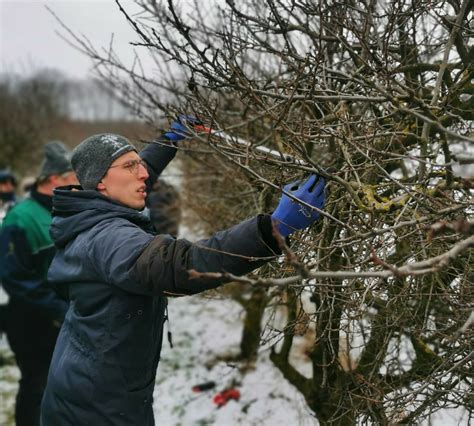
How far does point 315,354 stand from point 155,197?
437 centimetres

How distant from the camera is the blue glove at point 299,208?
1.86 metres

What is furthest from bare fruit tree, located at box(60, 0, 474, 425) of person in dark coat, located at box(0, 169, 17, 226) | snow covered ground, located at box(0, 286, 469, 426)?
person in dark coat, located at box(0, 169, 17, 226)

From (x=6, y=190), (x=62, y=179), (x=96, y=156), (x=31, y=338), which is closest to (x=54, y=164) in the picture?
(x=62, y=179)

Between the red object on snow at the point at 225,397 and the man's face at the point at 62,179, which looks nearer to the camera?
the man's face at the point at 62,179

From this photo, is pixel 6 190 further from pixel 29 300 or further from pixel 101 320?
pixel 101 320

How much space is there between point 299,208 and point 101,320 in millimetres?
980

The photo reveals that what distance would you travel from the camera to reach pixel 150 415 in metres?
2.52

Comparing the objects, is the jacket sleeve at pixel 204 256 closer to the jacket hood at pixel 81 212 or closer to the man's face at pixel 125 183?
the jacket hood at pixel 81 212

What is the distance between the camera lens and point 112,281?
2.07 meters

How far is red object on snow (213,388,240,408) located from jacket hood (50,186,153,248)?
10.3ft

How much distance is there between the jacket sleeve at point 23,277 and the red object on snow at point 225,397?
5.98 ft

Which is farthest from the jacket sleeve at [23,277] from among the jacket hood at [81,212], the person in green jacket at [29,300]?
the jacket hood at [81,212]

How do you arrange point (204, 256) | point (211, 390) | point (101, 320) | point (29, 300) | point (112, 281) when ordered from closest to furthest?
point (204, 256), point (112, 281), point (101, 320), point (29, 300), point (211, 390)

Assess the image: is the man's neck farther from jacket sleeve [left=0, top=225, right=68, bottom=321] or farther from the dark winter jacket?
the dark winter jacket
